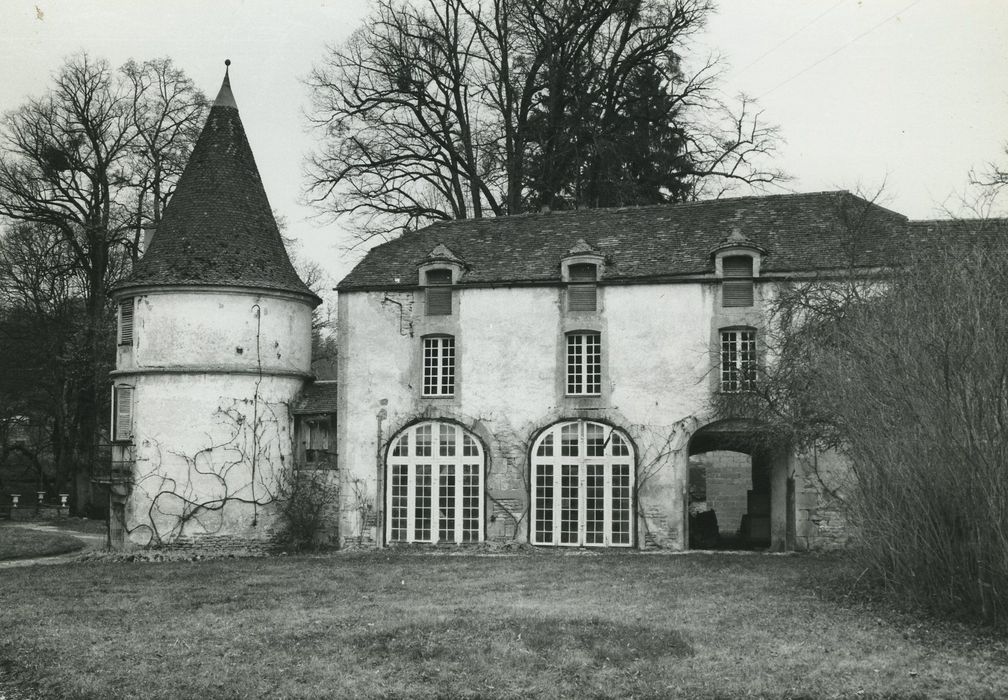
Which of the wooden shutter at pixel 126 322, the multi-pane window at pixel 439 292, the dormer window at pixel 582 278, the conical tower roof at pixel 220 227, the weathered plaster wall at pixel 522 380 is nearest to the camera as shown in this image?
the weathered plaster wall at pixel 522 380

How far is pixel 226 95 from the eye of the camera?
28625 millimetres

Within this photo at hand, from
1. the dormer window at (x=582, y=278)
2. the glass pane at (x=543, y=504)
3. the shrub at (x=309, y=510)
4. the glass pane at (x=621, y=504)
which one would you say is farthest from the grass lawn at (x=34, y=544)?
the dormer window at (x=582, y=278)

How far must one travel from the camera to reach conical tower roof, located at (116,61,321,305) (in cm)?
2588

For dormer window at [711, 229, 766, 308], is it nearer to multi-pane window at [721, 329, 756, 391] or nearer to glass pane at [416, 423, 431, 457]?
multi-pane window at [721, 329, 756, 391]

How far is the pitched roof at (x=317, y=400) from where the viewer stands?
87.4 ft

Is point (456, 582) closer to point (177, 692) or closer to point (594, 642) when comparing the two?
point (594, 642)

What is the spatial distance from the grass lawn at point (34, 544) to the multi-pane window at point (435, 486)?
9.97 metres

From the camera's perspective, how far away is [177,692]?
1069 centimetres

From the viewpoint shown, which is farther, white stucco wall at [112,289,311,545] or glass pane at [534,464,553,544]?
white stucco wall at [112,289,311,545]

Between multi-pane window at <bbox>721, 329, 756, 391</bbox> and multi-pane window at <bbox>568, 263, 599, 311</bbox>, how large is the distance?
3.20 metres

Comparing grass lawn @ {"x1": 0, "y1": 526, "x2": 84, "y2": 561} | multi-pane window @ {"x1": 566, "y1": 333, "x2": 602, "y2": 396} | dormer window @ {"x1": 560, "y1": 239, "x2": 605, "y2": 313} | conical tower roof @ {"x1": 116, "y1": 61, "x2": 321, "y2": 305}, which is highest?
conical tower roof @ {"x1": 116, "y1": 61, "x2": 321, "y2": 305}

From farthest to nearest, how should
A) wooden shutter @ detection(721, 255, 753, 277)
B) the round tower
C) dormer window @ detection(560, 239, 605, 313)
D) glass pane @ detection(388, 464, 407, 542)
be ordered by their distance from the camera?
1. glass pane @ detection(388, 464, 407, 542)
2. the round tower
3. dormer window @ detection(560, 239, 605, 313)
4. wooden shutter @ detection(721, 255, 753, 277)

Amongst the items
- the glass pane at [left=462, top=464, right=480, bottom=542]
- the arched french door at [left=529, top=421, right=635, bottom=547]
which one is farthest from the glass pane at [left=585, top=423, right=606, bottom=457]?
the glass pane at [left=462, top=464, right=480, bottom=542]

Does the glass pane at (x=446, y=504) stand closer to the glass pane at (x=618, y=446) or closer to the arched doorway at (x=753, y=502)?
the glass pane at (x=618, y=446)
